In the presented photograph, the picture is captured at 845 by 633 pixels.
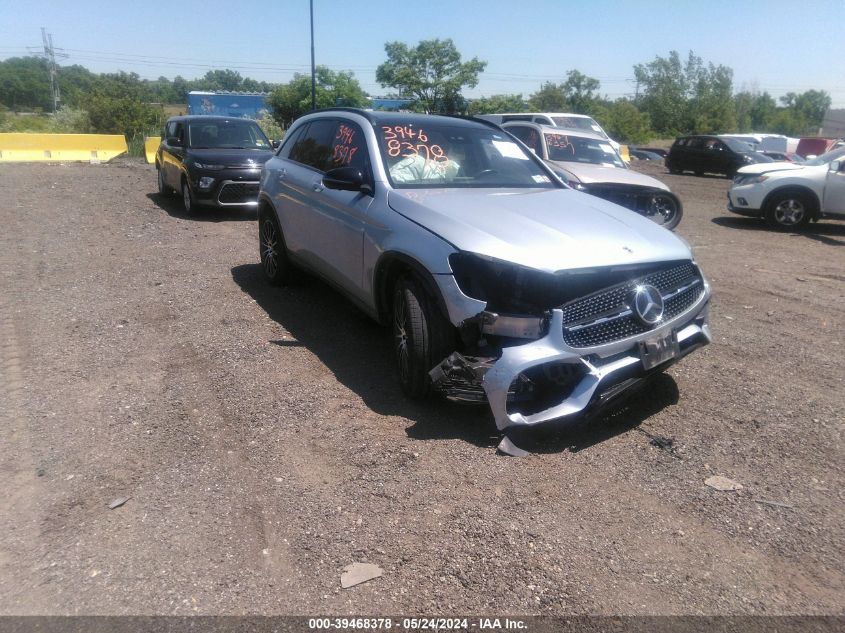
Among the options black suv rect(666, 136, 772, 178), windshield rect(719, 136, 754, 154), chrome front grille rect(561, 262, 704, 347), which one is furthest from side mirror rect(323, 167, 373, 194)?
windshield rect(719, 136, 754, 154)

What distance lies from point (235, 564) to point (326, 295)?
4156mm

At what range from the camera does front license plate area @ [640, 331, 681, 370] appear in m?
3.77

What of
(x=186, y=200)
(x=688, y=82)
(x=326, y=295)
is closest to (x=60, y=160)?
(x=186, y=200)

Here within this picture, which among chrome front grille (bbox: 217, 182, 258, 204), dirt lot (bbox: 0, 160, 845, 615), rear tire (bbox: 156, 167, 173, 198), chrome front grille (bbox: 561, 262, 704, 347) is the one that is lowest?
dirt lot (bbox: 0, 160, 845, 615)

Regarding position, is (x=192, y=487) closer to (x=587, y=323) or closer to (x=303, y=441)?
(x=303, y=441)

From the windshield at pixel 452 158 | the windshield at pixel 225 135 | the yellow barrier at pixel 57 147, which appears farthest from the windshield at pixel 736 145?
the windshield at pixel 452 158

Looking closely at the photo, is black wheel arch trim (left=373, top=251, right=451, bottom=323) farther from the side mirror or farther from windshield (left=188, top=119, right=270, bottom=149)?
windshield (left=188, top=119, right=270, bottom=149)

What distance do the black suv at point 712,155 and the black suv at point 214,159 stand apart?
19270 mm

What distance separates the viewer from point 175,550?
291cm

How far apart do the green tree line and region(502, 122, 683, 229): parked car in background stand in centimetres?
3360

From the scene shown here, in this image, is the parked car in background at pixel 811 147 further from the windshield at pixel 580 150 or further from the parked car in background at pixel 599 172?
the parked car in background at pixel 599 172

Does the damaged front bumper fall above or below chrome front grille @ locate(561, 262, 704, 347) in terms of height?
below

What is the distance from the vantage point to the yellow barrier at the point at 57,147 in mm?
21078

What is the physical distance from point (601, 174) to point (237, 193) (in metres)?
5.84
